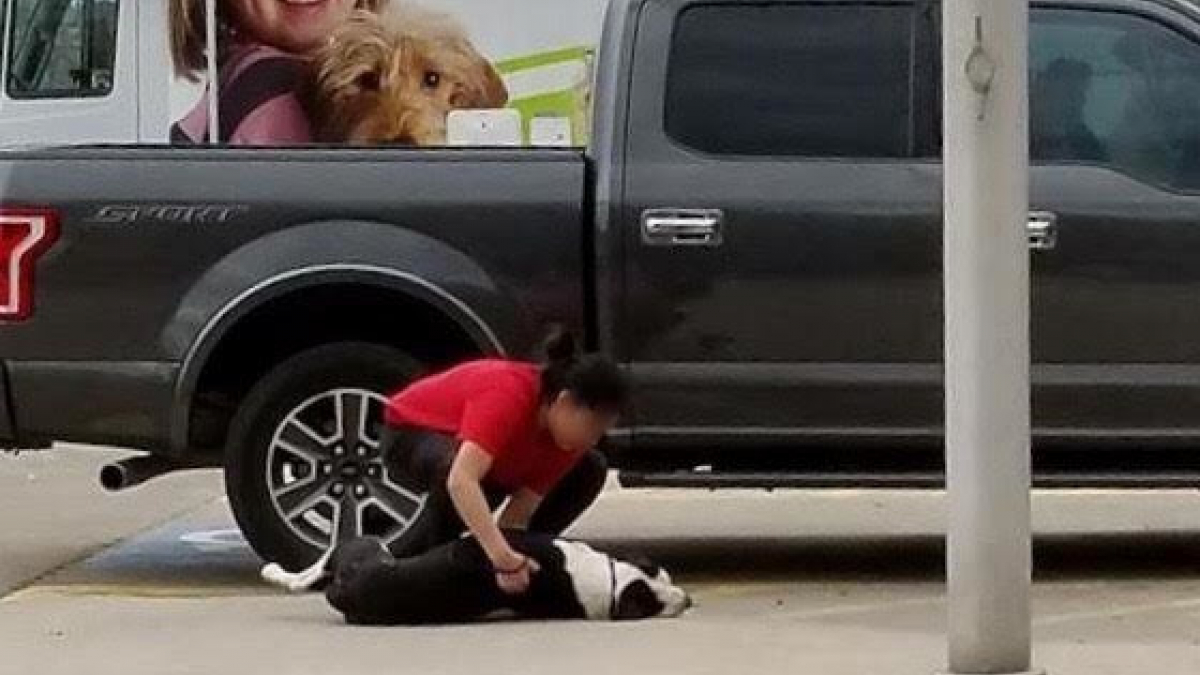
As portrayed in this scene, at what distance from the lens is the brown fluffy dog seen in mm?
14375

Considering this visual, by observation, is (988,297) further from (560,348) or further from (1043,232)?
(1043,232)

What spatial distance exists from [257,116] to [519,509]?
6.86 meters

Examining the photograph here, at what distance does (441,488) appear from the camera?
9.24m

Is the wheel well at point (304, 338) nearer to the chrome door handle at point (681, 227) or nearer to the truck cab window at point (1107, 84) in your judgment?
the chrome door handle at point (681, 227)

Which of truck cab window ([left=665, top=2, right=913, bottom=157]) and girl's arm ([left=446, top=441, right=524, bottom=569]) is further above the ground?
truck cab window ([left=665, top=2, right=913, bottom=157])

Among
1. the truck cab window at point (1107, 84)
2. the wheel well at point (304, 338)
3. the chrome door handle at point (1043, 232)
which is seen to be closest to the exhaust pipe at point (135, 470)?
the wheel well at point (304, 338)

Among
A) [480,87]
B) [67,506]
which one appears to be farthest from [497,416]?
[480,87]

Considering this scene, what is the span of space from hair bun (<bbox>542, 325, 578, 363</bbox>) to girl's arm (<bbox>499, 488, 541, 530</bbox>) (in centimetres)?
51

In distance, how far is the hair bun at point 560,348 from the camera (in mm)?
9055

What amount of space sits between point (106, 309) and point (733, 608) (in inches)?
93.2

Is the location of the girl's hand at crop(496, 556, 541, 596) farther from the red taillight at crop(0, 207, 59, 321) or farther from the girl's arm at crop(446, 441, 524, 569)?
the red taillight at crop(0, 207, 59, 321)

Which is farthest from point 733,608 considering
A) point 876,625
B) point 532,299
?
point 532,299

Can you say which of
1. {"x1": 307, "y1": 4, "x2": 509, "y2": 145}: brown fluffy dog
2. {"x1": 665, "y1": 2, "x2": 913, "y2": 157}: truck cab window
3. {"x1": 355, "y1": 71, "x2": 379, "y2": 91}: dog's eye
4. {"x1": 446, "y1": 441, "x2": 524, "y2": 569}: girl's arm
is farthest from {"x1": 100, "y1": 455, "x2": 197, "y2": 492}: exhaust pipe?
{"x1": 355, "y1": 71, "x2": 379, "y2": 91}: dog's eye

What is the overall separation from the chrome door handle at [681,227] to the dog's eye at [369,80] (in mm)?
5442
